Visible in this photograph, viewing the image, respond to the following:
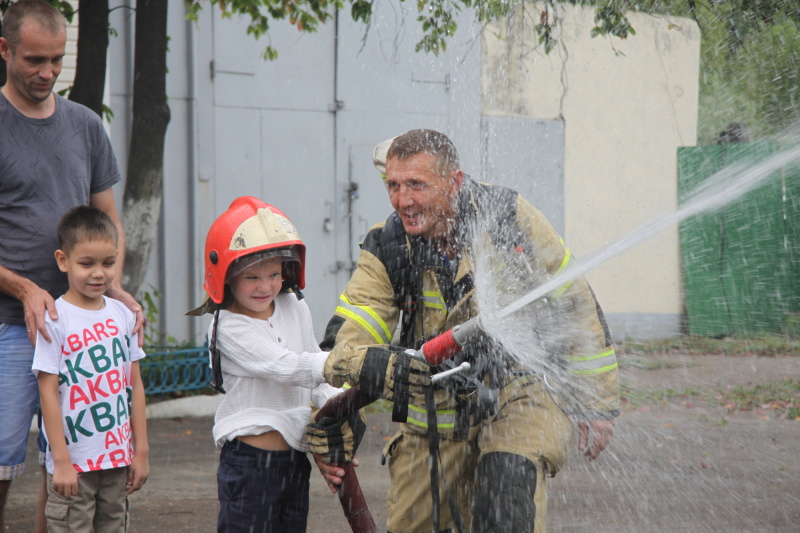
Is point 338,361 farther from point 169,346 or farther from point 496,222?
point 169,346

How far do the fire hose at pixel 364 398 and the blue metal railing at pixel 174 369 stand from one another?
4653mm

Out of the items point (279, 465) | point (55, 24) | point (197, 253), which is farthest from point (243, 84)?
point (279, 465)

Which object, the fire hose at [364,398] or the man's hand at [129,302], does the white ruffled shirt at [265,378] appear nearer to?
the fire hose at [364,398]

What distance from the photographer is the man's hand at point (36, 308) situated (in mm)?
3334

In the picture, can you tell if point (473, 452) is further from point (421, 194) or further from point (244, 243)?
point (244, 243)

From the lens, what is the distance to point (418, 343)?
3.54 m

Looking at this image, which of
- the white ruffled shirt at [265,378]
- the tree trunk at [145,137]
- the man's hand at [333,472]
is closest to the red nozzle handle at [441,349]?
the white ruffled shirt at [265,378]

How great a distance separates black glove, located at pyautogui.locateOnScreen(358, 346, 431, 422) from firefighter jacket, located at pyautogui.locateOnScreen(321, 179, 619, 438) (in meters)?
0.20

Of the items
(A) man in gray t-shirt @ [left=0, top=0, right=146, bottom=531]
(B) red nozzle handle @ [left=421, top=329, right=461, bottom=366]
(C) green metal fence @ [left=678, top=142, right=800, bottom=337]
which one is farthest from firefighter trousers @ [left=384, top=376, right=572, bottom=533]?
(C) green metal fence @ [left=678, top=142, right=800, bottom=337]

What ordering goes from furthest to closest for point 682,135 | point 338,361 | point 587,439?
point 682,135, point 587,439, point 338,361

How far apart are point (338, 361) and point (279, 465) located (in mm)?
480

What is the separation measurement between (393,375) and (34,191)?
1.57 meters

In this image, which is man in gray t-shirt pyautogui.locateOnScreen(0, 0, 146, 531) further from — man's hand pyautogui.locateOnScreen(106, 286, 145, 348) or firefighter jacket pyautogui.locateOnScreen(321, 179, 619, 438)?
firefighter jacket pyautogui.locateOnScreen(321, 179, 619, 438)

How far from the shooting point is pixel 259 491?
131 inches
